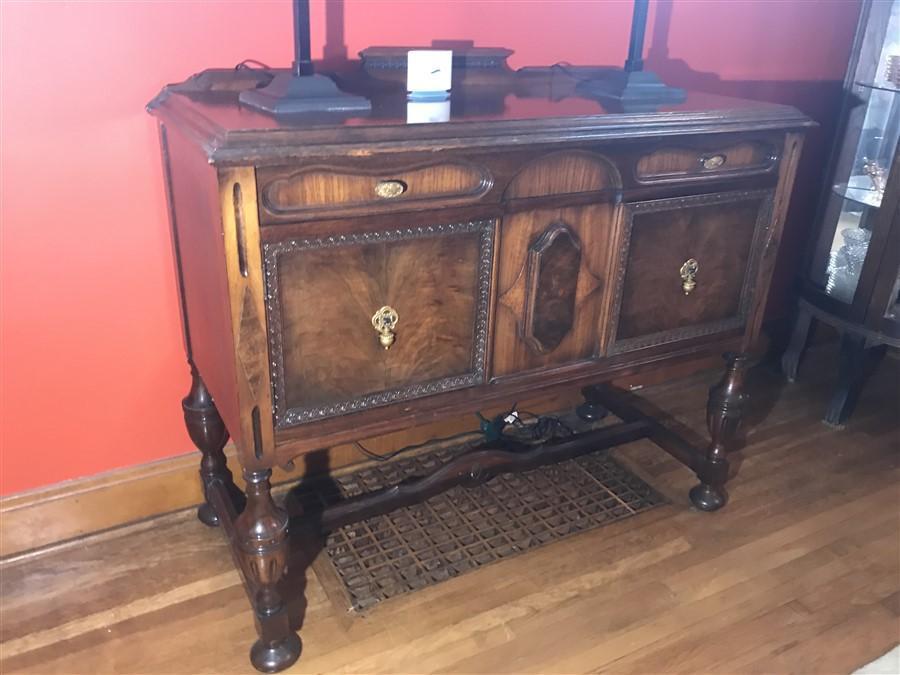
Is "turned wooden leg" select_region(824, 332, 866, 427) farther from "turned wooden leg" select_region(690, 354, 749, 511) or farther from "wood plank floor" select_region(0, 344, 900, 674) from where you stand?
"turned wooden leg" select_region(690, 354, 749, 511)

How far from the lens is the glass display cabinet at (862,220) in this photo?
2207 mm

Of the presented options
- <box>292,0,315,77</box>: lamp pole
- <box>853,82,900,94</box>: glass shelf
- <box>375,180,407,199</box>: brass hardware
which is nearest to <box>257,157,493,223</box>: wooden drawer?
<box>375,180,407,199</box>: brass hardware

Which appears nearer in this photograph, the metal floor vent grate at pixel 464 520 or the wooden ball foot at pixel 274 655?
the wooden ball foot at pixel 274 655

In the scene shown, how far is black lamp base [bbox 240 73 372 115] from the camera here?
1252 millimetres

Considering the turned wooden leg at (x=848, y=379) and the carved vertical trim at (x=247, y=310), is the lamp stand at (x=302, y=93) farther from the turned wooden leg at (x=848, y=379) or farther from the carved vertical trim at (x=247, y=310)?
the turned wooden leg at (x=848, y=379)

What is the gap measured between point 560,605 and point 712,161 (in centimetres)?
98

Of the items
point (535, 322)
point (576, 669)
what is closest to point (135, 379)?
point (535, 322)

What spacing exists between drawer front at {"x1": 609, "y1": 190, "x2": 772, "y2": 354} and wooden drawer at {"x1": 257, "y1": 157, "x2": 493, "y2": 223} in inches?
14.7

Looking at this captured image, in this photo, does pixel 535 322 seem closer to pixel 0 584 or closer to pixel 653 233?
pixel 653 233

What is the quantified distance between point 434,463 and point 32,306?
1058 millimetres

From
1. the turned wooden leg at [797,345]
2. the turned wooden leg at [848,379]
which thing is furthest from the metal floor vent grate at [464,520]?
the turned wooden leg at [797,345]

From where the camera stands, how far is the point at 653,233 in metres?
1.53

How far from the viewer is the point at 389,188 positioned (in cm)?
122

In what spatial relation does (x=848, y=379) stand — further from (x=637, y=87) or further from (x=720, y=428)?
(x=637, y=87)
